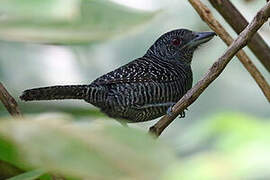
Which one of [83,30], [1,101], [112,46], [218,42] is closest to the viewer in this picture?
[83,30]

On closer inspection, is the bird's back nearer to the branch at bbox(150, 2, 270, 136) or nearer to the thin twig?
the thin twig

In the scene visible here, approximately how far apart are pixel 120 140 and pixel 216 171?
10cm

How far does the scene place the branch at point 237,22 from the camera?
1483mm

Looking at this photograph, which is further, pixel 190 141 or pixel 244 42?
pixel 244 42

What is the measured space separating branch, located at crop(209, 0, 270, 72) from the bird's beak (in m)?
1.31

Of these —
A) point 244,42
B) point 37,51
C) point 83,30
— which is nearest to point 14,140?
point 83,30

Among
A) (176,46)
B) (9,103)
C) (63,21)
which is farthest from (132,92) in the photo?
(63,21)

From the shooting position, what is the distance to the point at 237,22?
1.52 m

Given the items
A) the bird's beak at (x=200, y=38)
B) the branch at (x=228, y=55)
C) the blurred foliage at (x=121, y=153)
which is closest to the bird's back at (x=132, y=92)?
the bird's beak at (x=200, y=38)

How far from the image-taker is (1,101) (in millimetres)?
983

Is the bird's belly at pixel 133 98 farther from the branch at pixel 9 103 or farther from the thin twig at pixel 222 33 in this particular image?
the branch at pixel 9 103

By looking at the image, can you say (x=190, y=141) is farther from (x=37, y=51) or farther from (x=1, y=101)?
(x=37, y=51)

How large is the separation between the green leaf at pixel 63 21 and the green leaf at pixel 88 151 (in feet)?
0.31

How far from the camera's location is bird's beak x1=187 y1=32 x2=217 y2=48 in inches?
117
